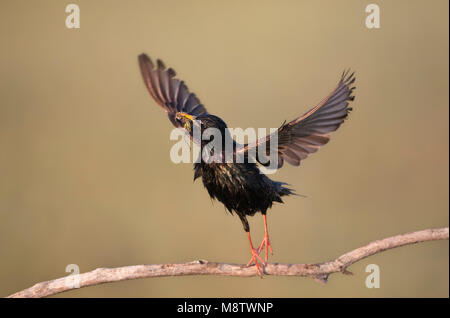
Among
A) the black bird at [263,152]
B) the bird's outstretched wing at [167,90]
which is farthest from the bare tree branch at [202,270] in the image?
the bird's outstretched wing at [167,90]

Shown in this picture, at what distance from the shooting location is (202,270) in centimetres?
447

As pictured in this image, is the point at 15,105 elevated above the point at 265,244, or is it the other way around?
the point at 15,105

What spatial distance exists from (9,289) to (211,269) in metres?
5.69

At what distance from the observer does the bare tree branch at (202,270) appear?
425 centimetres

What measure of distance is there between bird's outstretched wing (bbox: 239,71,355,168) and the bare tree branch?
933mm

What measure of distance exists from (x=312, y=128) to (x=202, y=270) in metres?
1.49

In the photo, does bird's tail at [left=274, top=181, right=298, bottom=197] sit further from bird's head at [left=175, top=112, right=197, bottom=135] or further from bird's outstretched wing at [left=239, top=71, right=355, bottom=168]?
bird's head at [left=175, top=112, right=197, bottom=135]

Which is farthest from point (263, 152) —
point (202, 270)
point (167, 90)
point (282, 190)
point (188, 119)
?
point (167, 90)

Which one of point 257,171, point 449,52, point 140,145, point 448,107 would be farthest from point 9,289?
point 449,52

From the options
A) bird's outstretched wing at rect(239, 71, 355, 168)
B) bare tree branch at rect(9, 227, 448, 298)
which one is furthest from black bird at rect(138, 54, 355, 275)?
bare tree branch at rect(9, 227, 448, 298)

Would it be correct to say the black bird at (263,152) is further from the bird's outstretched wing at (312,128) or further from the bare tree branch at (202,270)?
the bare tree branch at (202,270)

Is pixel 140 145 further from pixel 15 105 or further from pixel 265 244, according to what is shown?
pixel 265 244

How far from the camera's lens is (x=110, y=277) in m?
4.33

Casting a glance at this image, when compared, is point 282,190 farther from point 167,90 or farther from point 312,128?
point 167,90
